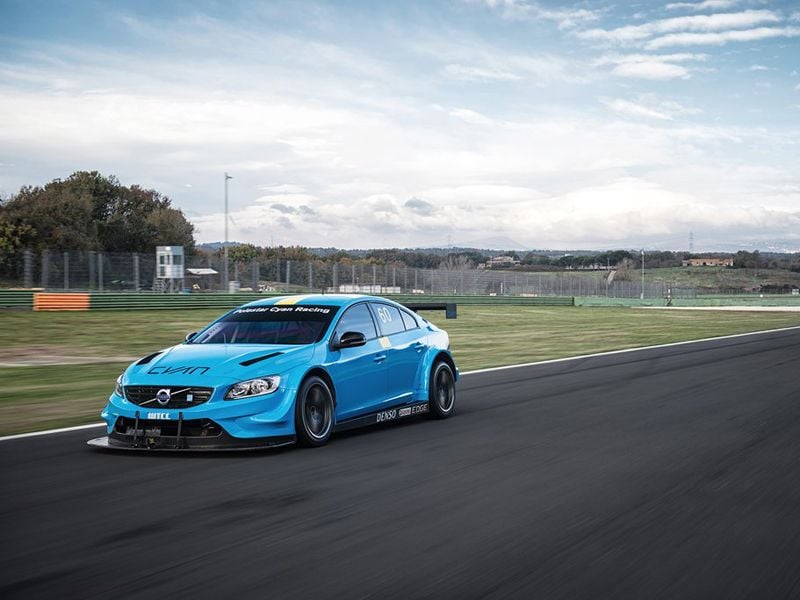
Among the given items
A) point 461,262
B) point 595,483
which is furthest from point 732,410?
point 461,262

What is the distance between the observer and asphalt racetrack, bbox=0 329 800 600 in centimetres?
490

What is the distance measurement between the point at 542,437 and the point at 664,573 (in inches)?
191

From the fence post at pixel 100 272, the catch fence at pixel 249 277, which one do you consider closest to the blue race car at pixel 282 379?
the catch fence at pixel 249 277

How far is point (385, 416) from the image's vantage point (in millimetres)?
10391

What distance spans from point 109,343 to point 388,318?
18756 mm

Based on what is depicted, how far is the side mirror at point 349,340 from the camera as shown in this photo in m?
9.62

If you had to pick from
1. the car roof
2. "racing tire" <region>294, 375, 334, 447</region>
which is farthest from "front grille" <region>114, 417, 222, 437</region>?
the car roof

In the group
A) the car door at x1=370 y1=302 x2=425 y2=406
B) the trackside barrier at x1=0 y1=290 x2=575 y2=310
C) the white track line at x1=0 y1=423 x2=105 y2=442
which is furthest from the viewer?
the trackside barrier at x1=0 y1=290 x2=575 y2=310

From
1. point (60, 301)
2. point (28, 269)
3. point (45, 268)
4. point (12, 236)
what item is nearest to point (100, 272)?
point (45, 268)

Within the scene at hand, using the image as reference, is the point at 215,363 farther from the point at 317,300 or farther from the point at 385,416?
the point at 385,416

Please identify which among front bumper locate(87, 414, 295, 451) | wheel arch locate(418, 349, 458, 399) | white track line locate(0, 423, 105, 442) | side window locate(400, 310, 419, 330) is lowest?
white track line locate(0, 423, 105, 442)

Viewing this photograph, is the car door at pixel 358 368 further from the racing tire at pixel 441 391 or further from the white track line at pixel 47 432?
the white track line at pixel 47 432

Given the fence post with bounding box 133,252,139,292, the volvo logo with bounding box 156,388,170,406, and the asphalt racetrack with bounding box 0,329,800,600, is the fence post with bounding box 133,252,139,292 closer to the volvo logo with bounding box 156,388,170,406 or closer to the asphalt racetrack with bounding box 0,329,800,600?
the asphalt racetrack with bounding box 0,329,800,600

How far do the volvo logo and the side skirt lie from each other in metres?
1.70
